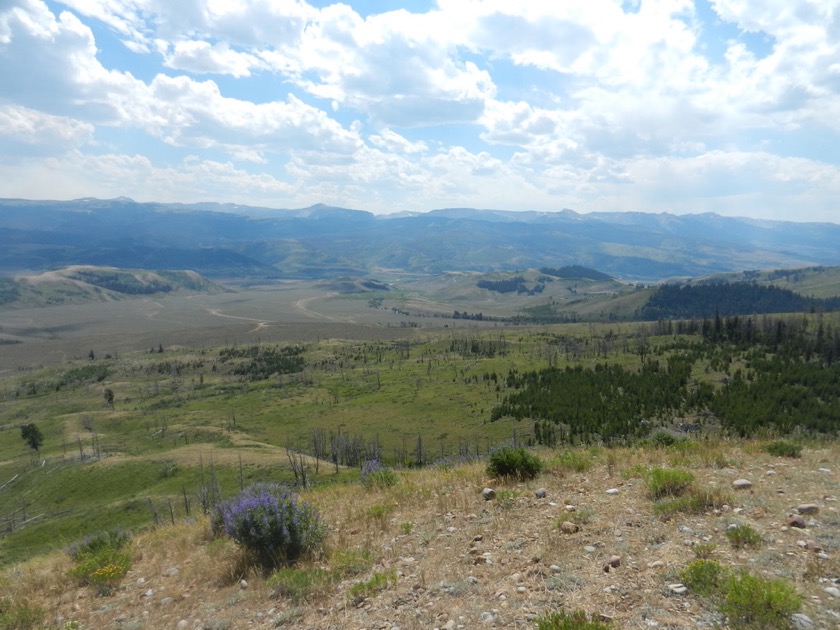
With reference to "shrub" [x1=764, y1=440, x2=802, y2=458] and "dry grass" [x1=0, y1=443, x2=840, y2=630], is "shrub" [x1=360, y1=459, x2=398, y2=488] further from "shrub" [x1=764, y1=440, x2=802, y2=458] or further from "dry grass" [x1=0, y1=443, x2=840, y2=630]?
"shrub" [x1=764, y1=440, x2=802, y2=458]

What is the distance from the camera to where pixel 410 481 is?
551 inches

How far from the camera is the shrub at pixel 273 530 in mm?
9797

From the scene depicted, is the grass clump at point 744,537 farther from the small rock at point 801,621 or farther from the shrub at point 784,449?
the shrub at point 784,449

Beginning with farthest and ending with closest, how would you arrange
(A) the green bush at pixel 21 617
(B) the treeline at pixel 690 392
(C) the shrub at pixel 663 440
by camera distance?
(B) the treeline at pixel 690 392 < (C) the shrub at pixel 663 440 < (A) the green bush at pixel 21 617

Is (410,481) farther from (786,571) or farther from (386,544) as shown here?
(786,571)

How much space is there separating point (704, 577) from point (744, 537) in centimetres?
164

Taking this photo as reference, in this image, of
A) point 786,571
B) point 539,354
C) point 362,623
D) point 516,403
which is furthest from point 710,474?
point 539,354

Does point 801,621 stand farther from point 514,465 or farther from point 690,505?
point 514,465

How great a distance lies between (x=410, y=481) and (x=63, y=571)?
28.3 ft

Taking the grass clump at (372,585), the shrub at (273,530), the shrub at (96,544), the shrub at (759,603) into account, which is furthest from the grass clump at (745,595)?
the shrub at (96,544)

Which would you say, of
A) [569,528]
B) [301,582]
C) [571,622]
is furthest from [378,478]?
[571,622]

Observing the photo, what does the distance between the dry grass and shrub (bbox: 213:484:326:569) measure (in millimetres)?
450

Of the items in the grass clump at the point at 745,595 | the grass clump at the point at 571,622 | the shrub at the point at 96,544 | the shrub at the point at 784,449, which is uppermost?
the grass clump at the point at 745,595

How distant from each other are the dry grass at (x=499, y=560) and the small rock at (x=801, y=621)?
8.1 inches
